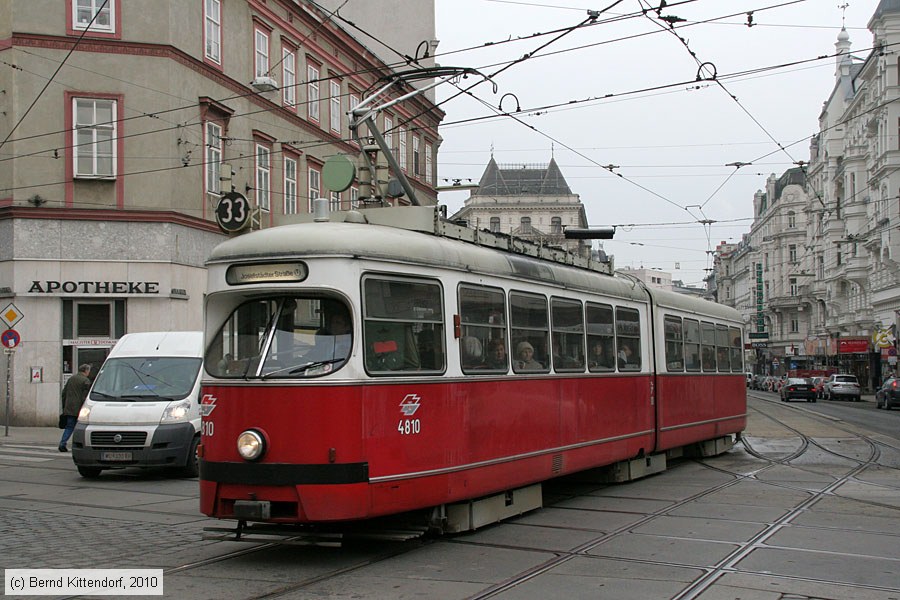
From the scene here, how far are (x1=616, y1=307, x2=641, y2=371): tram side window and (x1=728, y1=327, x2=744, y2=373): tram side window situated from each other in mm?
6053

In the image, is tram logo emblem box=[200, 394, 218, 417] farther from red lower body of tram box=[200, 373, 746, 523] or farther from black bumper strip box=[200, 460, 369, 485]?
black bumper strip box=[200, 460, 369, 485]

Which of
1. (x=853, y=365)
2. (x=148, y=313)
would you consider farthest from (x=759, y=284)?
(x=148, y=313)

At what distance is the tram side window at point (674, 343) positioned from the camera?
16.6 metres

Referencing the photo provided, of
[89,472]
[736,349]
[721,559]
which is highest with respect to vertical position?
[736,349]

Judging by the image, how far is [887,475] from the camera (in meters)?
16.5

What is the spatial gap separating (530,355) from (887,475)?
829cm

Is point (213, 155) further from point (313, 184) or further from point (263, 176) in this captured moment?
point (313, 184)

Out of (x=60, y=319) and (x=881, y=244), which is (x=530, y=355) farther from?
(x=881, y=244)

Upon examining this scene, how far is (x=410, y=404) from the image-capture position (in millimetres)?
9039

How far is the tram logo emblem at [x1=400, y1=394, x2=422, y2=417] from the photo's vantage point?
29.4ft

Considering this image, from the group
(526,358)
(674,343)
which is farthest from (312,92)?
(526,358)

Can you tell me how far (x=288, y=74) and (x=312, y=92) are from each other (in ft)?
5.65

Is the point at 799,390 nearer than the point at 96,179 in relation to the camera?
No

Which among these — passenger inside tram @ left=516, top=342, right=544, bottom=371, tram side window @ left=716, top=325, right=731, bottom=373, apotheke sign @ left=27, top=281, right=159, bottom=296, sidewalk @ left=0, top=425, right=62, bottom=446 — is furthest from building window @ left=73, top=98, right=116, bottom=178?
passenger inside tram @ left=516, top=342, right=544, bottom=371
